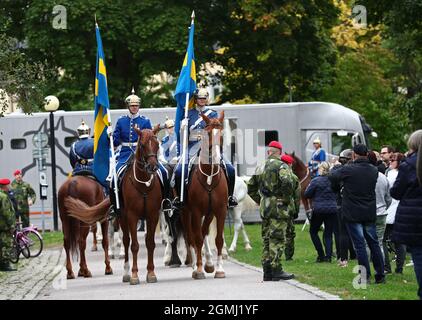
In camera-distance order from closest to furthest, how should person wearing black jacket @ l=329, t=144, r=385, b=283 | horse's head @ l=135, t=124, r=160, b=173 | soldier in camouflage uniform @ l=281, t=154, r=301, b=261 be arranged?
person wearing black jacket @ l=329, t=144, r=385, b=283 → horse's head @ l=135, t=124, r=160, b=173 → soldier in camouflage uniform @ l=281, t=154, r=301, b=261

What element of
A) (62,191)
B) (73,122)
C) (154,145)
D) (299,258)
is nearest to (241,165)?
(73,122)

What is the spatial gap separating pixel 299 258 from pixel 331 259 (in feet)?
3.22

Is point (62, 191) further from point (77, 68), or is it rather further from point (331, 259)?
point (77, 68)

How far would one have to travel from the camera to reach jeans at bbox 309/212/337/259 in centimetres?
2239

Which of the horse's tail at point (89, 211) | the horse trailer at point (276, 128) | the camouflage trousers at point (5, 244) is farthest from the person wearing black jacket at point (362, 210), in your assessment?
the horse trailer at point (276, 128)

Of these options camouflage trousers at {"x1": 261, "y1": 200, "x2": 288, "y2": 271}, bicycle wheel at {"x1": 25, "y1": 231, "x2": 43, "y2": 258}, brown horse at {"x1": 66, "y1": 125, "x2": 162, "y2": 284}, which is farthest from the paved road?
bicycle wheel at {"x1": 25, "y1": 231, "x2": 43, "y2": 258}

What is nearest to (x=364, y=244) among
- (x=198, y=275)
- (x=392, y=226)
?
(x=198, y=275)

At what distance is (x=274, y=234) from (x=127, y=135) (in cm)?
302

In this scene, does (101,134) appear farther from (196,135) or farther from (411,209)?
(411,209)

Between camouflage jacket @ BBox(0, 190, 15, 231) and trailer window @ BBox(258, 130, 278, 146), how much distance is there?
16.4 m

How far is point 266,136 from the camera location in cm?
3872

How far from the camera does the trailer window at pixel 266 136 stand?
127 feet

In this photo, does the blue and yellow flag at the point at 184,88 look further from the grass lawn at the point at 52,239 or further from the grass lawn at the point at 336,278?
the grass lawn at the point at 52,239

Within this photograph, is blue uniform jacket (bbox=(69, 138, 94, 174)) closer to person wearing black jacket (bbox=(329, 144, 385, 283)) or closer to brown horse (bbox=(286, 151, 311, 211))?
person wearing black jacket (bbox=(329, 144, 385, 283))
